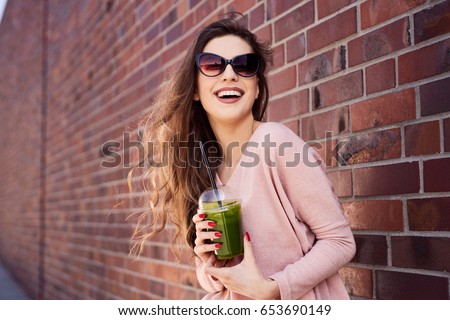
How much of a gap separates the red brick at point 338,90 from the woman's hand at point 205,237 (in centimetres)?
79

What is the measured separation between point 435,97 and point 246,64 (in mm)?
590

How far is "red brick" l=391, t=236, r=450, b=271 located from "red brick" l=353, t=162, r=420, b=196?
6.2 inches

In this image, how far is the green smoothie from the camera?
1.61m

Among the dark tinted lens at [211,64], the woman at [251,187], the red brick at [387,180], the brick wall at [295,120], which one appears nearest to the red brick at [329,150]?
the brick wall at [295,120]

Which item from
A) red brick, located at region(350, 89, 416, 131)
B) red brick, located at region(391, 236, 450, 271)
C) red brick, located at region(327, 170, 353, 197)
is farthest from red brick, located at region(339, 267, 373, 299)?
red brick, located at region(350, 89, 416, 131)

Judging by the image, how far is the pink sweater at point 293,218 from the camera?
1.60 m

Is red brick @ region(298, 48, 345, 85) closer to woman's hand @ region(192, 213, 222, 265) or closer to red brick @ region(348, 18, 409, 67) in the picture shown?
red brick @ region(348, 18, 409, 67)

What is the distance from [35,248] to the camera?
8.09 meters

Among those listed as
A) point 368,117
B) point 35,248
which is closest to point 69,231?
point 35,248

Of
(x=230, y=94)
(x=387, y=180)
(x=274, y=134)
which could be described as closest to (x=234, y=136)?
(x=230, y=94)

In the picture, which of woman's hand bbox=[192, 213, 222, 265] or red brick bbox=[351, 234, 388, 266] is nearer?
woman's hand bbox=[192, 213, 222, 265]

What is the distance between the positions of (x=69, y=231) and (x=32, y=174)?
324 cm

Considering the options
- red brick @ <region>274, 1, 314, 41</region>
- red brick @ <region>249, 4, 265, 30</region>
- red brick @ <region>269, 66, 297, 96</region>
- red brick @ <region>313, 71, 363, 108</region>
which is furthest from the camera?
red brick @ <region>249, 4, 265, 30</region>

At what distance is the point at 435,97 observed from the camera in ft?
5.65
